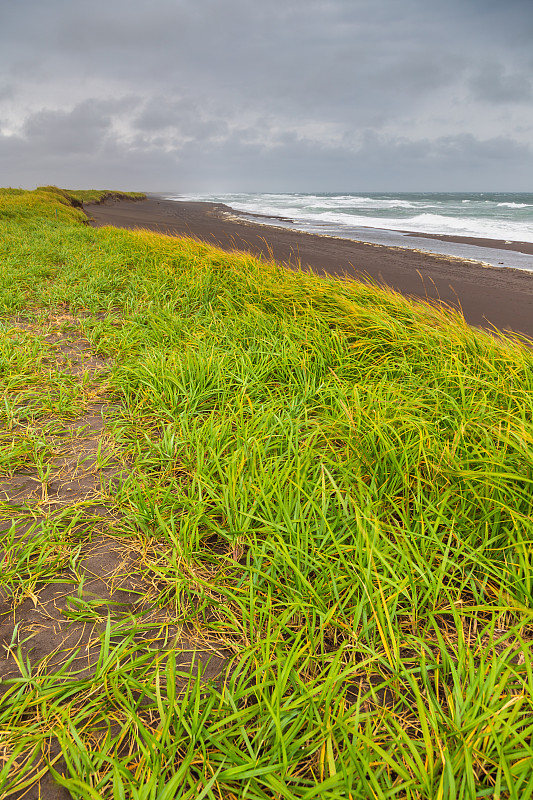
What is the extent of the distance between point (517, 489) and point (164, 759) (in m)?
1.57

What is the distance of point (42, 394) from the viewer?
282cm

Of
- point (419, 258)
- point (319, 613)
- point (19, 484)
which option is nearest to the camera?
point (319, 613)

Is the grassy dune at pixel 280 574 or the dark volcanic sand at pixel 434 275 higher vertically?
the dark volcanic sand at pixel 434 275

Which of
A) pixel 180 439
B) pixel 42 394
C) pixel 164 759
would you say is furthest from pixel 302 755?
pixel 42 394

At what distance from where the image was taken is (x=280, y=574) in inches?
59.9

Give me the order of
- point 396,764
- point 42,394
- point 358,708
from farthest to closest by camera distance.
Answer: point 42,394 < point 358,708 < point 396,764

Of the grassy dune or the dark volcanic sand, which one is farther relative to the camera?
the dark volcanic sand

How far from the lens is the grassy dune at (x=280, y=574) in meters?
0.99

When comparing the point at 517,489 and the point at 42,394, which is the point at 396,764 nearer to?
the point at 517,489

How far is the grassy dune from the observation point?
0.99 m

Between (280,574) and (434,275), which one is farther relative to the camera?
(434,275)

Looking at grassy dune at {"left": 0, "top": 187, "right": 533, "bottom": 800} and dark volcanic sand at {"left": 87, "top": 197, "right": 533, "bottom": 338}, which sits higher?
dark volcanic sand at {"left": 87, "top": 197, "right": 533, "bottom": 338}

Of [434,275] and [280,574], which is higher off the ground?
[434,275]

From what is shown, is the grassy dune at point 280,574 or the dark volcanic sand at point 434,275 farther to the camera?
the dark volcanic sand at point 434,275
